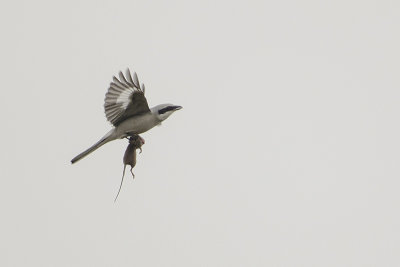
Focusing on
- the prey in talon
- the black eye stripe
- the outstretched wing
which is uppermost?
the outstretched wing

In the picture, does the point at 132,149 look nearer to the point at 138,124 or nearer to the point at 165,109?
the point at 138,124

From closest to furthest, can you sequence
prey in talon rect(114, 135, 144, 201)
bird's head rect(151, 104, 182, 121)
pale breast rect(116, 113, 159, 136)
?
1. prey in talon rect(114, 135, 144, 201)
2. pale breast rect(116, 113, 159, 136)
3. bird's head rect(151, 104, 182, 121)

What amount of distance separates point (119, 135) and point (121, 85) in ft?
1.91

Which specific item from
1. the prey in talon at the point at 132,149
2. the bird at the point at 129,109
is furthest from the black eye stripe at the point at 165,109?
the prey in talon at the point at 132,149

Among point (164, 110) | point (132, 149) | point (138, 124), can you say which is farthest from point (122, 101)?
point (132, 149)

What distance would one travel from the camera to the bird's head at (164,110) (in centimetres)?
645

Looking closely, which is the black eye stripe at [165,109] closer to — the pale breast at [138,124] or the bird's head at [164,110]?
the bird's head at [164,110]

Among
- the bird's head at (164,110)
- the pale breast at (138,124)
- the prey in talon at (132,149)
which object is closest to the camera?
the prey in talon at (132,149)

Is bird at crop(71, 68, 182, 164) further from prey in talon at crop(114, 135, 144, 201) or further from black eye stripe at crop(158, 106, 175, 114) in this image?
prey in talon at crop(114, 135, 144, 201)

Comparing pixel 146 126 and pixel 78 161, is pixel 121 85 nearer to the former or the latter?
pixel 146 126

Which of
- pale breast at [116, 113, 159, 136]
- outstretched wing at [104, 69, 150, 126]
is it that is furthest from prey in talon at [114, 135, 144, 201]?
outstretched wing at [104, 69, 150, 126]

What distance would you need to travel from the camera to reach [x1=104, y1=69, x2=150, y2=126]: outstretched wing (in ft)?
20.7

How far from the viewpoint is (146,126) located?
6375 millimetres

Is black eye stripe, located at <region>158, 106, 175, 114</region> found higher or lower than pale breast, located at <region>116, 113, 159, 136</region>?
higher
